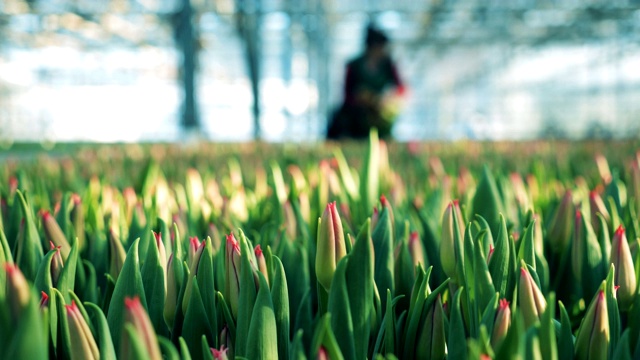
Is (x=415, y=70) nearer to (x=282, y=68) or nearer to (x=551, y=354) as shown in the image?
(x=282, y=68)

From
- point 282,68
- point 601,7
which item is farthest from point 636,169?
point 282,68

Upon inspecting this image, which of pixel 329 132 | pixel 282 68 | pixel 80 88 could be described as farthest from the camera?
pixel 80 88

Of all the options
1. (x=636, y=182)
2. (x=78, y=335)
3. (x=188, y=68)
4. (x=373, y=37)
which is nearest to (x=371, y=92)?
(x=373, y=37)

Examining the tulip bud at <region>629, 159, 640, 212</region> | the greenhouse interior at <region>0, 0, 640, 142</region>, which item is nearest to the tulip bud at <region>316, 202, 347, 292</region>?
the tulip bud at <region>629, 159, 640, 212</region>

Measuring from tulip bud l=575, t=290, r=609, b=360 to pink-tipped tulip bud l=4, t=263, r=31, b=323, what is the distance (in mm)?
427

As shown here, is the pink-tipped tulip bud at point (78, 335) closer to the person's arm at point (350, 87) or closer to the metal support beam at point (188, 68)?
the person's arm at point (350, 87)

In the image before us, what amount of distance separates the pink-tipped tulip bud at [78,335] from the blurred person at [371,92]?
6.58m

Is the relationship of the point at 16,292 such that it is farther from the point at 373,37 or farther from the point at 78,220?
the point at 373,37

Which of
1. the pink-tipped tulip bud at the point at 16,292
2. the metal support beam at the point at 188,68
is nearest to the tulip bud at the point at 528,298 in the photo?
the pink-tipped tulip bud at the point at 16,292

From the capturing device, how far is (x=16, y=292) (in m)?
0.49

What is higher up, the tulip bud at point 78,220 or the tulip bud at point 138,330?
the tulip bud at point 138,330

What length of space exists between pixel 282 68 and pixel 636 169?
26138 mm

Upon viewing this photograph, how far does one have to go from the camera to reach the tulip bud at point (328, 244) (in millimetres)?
655

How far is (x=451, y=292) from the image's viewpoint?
762 millimetres
